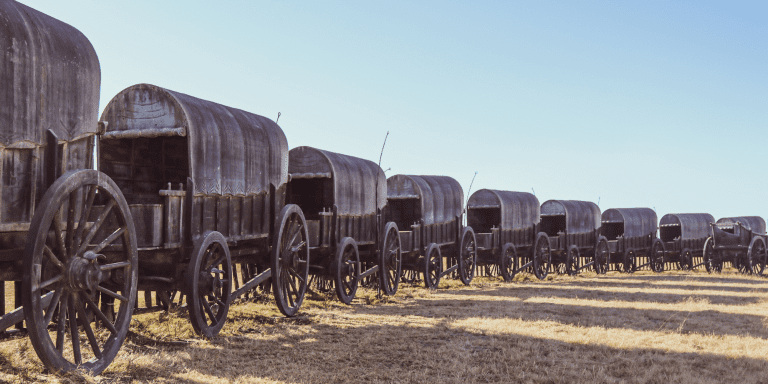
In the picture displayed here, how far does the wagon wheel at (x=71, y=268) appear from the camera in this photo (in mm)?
5039

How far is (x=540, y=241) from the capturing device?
2230 cm

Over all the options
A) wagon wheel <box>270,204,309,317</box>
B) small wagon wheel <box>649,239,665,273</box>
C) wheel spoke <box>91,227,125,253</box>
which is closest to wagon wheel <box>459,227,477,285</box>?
wagon wheel <box>270,204,309,317</box>

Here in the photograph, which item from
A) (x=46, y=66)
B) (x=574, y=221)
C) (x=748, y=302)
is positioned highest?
(x=46, y=66)

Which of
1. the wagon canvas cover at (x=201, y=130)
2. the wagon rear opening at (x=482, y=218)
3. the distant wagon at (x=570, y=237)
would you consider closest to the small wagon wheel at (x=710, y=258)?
the distant wagon at (x=570, y=237)

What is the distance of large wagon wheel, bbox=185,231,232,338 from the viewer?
7773 millimetres

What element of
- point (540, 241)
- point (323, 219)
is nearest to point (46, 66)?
point (323, 219)

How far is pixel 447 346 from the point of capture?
318 inches

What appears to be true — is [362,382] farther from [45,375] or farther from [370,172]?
[370,172]

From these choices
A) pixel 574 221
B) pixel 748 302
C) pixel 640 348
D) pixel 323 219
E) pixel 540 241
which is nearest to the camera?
pixel 640 348

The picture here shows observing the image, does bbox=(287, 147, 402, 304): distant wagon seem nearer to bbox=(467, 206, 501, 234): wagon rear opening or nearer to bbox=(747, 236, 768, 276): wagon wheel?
bbox=(467, 206, 501, 234): wagon rear opening

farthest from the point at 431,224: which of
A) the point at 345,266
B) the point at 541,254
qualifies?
the point at 541,254

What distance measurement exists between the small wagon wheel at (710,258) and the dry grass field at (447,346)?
16.3 metres

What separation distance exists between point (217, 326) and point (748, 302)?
45.1 ft

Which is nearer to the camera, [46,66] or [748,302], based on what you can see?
[46,66]
